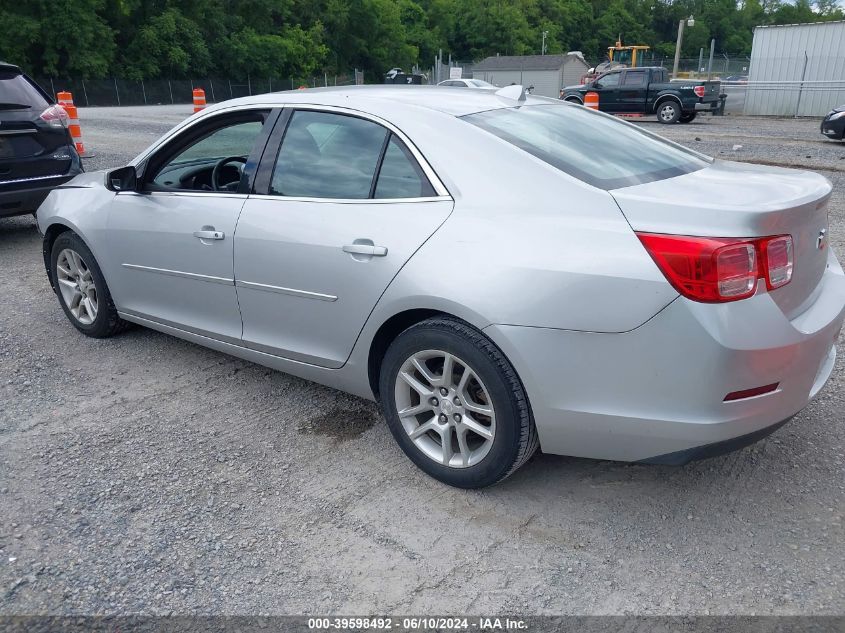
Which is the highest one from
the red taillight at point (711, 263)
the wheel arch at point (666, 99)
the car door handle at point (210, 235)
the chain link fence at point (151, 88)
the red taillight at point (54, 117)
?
the red taillight at point (54, 117)

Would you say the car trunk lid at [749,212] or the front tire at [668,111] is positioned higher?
the car trunk lid at [749,212]

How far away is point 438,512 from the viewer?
9.80 ft

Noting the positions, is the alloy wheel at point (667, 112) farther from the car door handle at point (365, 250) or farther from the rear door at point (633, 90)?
the car door handle at point (365, 250)

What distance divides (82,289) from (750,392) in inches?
161

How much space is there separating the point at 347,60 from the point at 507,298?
3223 inches

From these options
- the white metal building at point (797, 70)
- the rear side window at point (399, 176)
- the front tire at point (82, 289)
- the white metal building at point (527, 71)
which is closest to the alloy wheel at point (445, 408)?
the rear side window at point (399, 176)

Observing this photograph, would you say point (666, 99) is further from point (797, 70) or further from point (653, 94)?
point (797, 70)

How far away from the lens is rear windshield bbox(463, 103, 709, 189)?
2977mm

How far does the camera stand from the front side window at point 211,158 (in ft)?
13.0

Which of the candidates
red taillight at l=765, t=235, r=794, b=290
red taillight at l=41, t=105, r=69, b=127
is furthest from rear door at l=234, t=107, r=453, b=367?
red taillight at l=41, t=105, r=69, b=127

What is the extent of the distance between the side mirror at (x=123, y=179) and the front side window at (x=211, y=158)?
11 centimetres

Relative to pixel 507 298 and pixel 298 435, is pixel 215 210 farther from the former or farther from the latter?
pixel 507 298

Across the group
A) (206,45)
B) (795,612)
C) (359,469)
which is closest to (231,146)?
(359,469)

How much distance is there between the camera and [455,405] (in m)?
3.01
